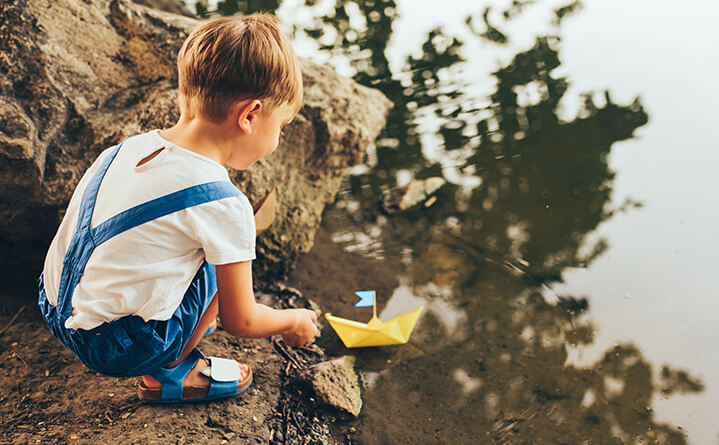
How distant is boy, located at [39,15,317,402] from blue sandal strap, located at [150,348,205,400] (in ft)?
0.47

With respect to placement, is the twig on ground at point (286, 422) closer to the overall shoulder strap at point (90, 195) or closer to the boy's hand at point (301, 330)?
the boy's hand at point (301, 330)

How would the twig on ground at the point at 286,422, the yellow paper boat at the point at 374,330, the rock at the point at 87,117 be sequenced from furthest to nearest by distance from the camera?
the yellow paper boat at the point at 374,330 < the rock at the point at 87,117 < the twig on ground at the point at 286,422

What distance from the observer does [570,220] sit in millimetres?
2750

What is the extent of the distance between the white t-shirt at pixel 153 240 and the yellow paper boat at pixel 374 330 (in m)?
0.78

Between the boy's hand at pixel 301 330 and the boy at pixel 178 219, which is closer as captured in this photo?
the boy at pixel 178 219

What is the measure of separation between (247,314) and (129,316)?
0.91 ft

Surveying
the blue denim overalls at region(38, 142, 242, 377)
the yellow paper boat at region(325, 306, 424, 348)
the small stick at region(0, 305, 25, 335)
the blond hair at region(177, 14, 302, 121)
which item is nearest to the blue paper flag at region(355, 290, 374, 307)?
the yellow paper boat at region(325, 306, 424, 348)

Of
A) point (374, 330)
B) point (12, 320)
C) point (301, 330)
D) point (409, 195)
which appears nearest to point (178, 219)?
point (301, 330)

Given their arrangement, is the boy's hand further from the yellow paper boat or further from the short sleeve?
the yellow paper boat

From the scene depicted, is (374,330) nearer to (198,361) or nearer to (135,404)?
(198,361)

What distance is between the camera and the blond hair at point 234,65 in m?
1.33

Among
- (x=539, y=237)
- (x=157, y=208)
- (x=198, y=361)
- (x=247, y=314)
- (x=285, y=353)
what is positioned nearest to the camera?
(x=157, y=208)

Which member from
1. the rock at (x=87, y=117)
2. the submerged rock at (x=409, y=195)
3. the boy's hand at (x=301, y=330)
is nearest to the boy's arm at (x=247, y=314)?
the boy's hand at (x=301, y=330)

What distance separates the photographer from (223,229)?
1317 mm
